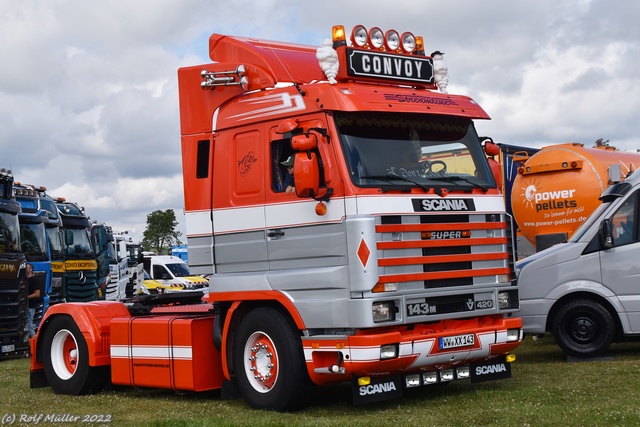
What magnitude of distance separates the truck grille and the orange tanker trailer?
268 inches

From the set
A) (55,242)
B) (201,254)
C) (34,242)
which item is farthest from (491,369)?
(55,242)

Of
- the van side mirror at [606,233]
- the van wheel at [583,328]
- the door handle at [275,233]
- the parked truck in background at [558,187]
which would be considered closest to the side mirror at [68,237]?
the parked truck in background at [558,187]

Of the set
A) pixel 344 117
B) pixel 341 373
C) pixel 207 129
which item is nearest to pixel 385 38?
pixel 344 117

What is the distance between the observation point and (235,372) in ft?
33.8

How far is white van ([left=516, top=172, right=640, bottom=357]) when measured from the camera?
43.1 ft

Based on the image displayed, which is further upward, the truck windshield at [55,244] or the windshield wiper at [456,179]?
the truck windshield at [55,244]

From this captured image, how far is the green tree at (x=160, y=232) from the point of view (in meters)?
75.6

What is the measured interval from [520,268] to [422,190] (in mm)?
5208

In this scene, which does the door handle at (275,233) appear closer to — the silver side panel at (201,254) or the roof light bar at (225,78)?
the silver side panel at (201,254)

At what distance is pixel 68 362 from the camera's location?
1264cm

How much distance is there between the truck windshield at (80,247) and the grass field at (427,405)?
14.4 m

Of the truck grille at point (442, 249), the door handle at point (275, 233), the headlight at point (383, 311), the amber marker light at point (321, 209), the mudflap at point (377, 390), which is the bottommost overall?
the mudflap at point (377, 390)

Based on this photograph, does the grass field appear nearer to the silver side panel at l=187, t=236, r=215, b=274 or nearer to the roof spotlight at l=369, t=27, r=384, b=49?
the silver side panel at l=187, t=236, r=215, b=274

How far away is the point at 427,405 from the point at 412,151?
268 centimetres
